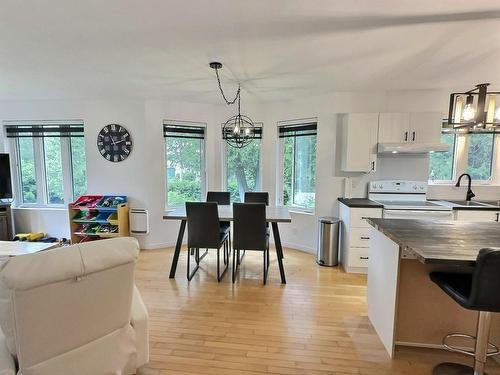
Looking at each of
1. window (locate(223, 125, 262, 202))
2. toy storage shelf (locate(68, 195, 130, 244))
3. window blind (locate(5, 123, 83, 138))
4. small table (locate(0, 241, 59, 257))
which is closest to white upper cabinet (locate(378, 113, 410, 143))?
window (locate(223, 125, 262, 202))

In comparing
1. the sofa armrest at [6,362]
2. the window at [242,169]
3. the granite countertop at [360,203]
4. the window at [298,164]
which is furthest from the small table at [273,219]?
the sofa armrest at [6,362]

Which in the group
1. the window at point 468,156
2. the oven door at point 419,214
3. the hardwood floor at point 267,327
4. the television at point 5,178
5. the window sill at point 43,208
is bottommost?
the hardwood floor at point 267,327

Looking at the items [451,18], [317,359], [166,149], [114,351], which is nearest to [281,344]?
[317,359]

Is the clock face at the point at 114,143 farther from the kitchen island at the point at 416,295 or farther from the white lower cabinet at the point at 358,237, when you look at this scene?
the kitchen island at the point at 416,295

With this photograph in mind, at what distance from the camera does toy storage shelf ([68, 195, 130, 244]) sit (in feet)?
13.5

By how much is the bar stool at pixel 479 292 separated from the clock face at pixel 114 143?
4.25 meters

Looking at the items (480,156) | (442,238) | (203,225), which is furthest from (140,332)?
(480,156)

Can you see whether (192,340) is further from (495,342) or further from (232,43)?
(232,43)

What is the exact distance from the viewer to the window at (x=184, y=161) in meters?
4.45

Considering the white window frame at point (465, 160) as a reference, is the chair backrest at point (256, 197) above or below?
below

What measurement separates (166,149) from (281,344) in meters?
3.43

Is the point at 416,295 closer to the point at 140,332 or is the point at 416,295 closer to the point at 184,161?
the point at 140,332

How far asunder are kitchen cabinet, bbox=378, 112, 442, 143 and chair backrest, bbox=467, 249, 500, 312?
8.35 ft

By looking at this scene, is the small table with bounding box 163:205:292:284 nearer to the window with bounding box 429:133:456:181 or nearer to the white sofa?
the white sofa
